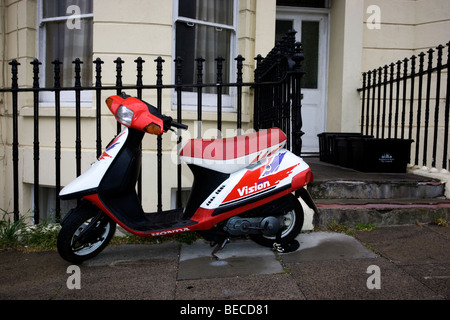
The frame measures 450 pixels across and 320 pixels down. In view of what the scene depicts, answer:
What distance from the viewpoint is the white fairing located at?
9.57 feet

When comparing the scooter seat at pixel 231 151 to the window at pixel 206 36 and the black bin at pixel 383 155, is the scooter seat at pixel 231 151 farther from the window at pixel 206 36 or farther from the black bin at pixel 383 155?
the window at pixel 206 36

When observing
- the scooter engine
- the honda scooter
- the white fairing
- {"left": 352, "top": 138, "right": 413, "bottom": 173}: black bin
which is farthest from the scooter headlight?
{"left": 352, "top": 138, "right": 413, "bottom": 173}: black bin

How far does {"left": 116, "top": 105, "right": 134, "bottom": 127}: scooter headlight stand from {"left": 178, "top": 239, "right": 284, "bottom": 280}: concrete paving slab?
1.20 m

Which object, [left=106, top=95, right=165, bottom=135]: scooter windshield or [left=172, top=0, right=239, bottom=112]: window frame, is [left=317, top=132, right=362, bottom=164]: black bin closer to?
[left=172, top=0, right=239, bottom=112]: window frame

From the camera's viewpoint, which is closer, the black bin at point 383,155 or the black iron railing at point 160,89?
the black iron railing at point 160,89

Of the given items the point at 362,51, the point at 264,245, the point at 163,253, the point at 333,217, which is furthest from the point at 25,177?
the point at 362,51

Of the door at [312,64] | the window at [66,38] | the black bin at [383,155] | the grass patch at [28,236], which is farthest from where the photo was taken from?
the door at [312,64]

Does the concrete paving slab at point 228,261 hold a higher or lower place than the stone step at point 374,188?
lower

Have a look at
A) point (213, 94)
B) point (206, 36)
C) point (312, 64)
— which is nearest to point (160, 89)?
point (213, 94)

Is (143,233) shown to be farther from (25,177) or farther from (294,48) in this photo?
(25,177)

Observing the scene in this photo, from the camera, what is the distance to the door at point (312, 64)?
665cm

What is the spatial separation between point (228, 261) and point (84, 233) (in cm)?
116

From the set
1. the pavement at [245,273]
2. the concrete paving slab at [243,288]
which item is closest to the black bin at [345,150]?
the pavement at [245,273]

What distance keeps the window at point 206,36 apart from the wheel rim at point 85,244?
2483 mm
